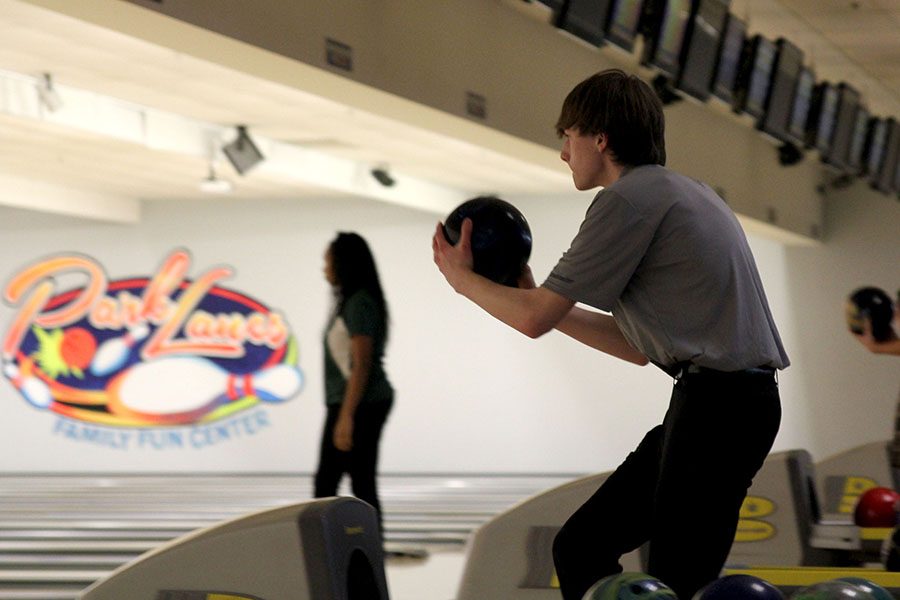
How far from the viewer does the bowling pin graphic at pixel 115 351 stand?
47.3 ft

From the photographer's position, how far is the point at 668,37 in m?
6.66

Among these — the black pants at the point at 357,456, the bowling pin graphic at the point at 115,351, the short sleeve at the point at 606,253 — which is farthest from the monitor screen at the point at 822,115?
the bowling pin graphic at the point at 115,351

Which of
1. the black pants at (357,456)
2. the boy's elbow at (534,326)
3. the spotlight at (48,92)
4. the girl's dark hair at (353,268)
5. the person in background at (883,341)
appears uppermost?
the spotlight at (48,92)

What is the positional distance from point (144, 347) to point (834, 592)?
41.3 feet

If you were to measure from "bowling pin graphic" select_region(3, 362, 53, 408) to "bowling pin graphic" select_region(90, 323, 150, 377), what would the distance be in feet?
1.90

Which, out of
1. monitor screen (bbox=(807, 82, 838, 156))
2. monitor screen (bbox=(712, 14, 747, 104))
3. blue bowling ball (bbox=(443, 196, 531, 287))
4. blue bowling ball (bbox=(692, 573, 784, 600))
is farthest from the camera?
monitor screen (bbox=(807, 82, 838, 156))

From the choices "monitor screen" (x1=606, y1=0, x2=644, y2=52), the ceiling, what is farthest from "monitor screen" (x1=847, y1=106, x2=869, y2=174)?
"monitor screen" (x1=606, y1=0, x2=644, y2=52)

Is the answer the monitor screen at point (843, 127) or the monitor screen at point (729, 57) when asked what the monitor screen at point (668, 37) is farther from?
the monitor screen at point (843, 127)

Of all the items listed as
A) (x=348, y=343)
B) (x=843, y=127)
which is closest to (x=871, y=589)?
(x=348, y=343)

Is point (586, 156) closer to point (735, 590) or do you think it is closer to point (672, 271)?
point (672, 271)

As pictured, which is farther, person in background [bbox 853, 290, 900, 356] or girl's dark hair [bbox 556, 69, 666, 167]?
person in background [bbox 853, 290, 900, 356]

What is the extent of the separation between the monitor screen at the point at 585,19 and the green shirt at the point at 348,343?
→ 1.28 meters

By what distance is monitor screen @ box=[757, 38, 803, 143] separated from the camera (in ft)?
26.6

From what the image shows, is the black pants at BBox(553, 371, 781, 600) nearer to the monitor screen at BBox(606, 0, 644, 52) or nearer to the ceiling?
the ceiling
